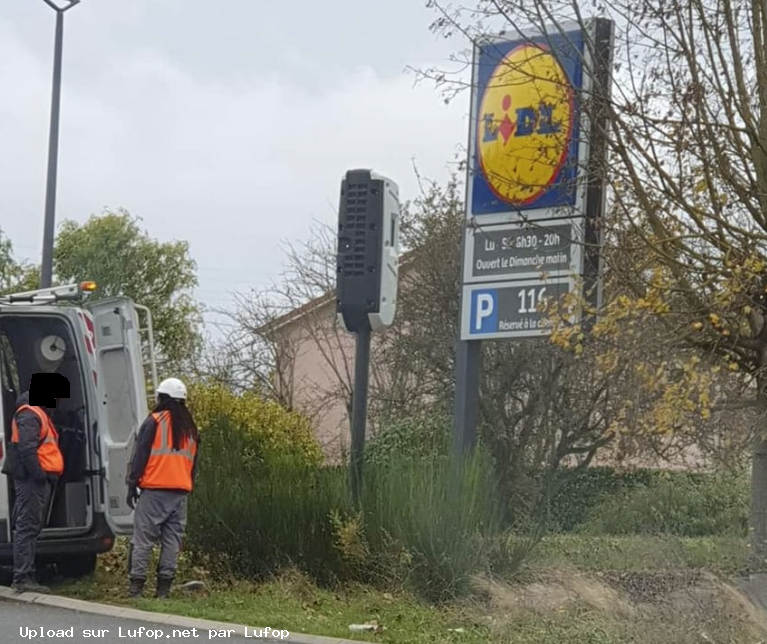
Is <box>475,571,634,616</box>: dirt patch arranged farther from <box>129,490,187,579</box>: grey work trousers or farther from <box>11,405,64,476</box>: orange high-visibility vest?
<box>11,405,64,476</box>: orange high-visibility vest

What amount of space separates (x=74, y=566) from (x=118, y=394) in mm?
1404

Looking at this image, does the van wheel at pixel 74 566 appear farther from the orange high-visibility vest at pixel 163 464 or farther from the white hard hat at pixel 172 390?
the white hard hat at pixel 172 390

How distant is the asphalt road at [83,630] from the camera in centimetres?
714

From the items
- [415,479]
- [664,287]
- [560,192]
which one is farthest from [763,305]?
[415,479]

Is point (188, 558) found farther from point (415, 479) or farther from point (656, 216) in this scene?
point (656, 216)

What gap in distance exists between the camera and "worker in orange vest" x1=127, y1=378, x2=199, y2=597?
8711mm

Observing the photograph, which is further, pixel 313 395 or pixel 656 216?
pixel 313 395

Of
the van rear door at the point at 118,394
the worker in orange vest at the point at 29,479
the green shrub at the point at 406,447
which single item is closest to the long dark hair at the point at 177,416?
the van rear door at the point at 118,394

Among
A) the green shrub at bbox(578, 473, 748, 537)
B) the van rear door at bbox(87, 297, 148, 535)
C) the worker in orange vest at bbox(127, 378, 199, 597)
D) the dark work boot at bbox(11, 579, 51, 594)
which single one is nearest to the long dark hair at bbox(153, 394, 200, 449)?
the worker in orange vest at bbox(127, 378, 199, 597)

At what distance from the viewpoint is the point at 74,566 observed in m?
9.82

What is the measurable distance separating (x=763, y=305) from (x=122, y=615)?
6.11 meters

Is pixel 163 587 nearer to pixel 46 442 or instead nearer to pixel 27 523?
pixel 27 523

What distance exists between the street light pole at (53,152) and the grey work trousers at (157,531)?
1126 cm

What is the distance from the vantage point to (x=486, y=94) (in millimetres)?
10922
